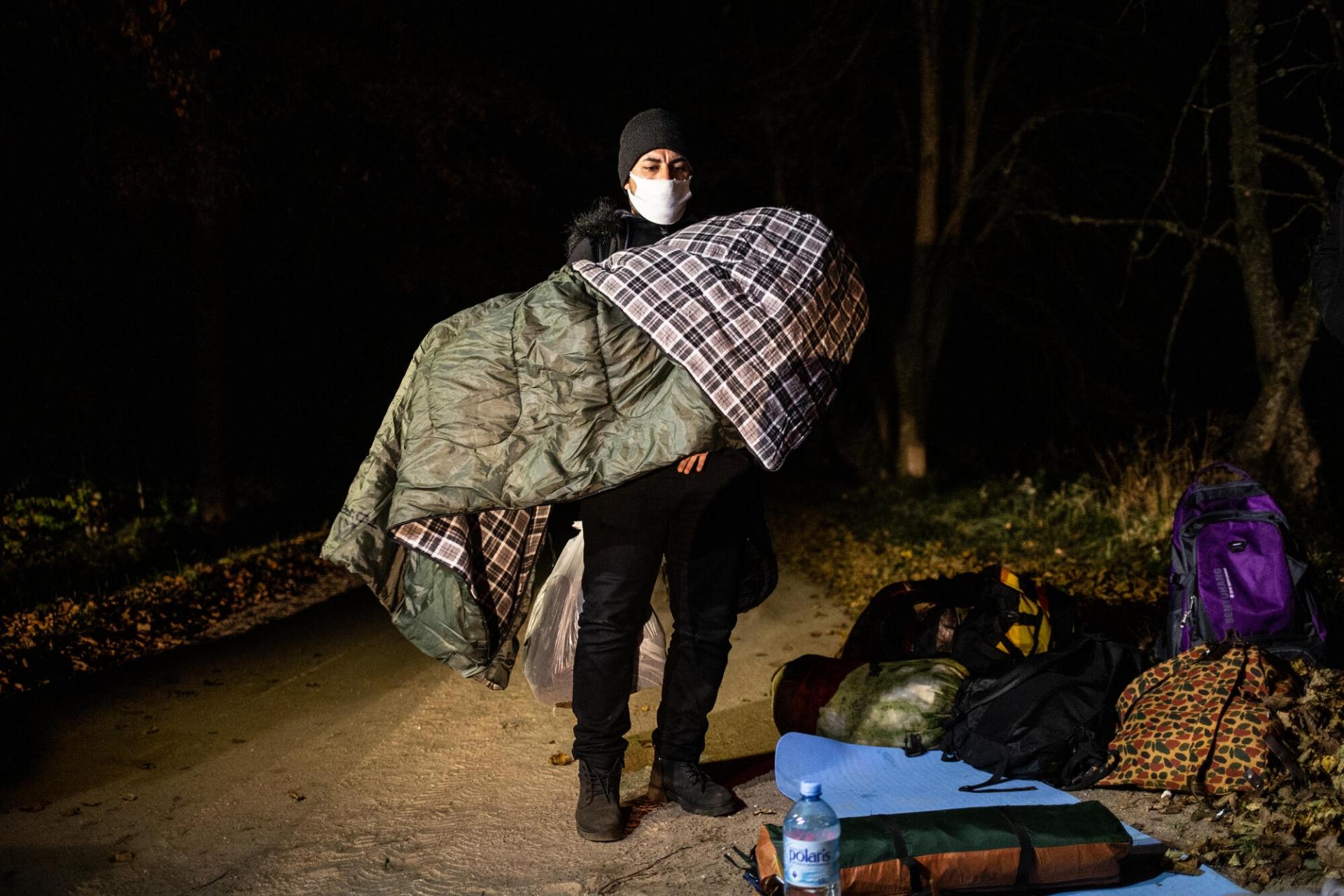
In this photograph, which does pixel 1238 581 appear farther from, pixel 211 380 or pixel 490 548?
pixel 211 380

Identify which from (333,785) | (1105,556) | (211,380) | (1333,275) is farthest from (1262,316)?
(211,380)

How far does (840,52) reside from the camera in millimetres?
13023

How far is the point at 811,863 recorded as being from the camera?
2.84 meters

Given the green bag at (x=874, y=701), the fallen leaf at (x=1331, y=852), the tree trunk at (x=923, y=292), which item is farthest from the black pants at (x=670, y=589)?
the tree trunk at (x=923, y=292)

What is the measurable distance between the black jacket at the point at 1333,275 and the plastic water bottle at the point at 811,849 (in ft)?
7.32

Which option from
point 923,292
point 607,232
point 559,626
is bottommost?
point 559,626

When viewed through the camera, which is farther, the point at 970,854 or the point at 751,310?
the point at 751,310

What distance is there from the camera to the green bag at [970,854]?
9.76 ft

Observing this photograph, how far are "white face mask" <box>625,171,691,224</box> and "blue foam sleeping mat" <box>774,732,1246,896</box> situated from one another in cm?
204

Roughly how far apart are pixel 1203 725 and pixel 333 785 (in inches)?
126

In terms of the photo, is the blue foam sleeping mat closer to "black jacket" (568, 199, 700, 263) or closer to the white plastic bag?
the white plastic bag

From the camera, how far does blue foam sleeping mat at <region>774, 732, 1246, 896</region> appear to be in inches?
145

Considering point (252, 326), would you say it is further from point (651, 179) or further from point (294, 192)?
point (651, 179)

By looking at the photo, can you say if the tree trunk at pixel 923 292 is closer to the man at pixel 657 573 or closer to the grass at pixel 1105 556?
the grass at pixel 1105 556
